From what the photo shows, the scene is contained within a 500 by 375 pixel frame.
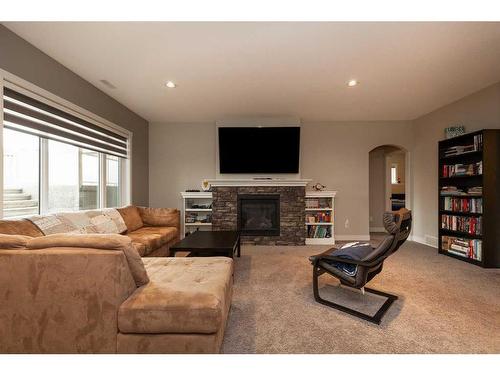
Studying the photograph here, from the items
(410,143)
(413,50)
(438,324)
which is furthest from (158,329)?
(410,143)

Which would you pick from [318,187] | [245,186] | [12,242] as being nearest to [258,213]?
[245,186]

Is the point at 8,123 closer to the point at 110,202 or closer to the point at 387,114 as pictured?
the point at 110,202

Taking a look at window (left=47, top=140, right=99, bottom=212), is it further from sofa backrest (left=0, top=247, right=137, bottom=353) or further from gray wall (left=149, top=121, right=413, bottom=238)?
sofa backrest (left=0, top=247, right=137, bottom=353)

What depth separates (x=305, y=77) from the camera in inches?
116

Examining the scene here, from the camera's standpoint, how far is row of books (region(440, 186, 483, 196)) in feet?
10.6

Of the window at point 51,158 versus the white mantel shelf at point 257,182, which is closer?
the window at point 51,158

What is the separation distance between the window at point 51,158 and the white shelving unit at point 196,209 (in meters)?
1.34

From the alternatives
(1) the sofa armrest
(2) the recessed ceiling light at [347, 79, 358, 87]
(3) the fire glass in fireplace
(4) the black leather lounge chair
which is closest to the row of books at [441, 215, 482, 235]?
(4) the black leather lounge chair

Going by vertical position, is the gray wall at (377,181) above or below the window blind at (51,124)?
below

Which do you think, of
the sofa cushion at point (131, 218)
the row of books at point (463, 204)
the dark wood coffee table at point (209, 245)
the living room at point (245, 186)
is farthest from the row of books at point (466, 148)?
the sofa cushion at point (131, 218)

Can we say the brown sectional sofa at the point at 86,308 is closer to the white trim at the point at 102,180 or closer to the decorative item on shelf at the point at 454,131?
the white trim at the point at 102,180

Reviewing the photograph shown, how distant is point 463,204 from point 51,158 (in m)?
5.63

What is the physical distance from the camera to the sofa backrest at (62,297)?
1267 millimetres

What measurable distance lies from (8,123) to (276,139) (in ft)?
12.3
